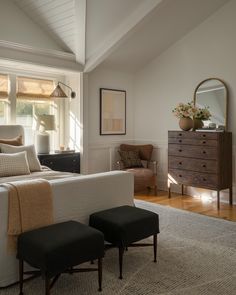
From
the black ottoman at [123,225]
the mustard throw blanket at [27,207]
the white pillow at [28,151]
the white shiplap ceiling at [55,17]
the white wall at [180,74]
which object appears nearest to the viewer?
the mustard throw blanket at [27,207]

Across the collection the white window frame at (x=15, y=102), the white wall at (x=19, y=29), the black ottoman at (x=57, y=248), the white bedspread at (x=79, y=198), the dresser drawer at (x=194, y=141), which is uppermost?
the white wall at (x=19, y=29)

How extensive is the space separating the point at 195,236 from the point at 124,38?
9.66 ft

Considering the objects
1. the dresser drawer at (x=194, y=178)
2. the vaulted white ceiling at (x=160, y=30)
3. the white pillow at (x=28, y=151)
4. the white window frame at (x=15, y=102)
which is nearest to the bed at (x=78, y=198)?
the white pillow at (x=28, y=151)

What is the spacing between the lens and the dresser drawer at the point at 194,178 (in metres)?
4.65

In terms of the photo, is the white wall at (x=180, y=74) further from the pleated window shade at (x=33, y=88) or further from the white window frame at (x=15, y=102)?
the pleated window shade at (x=33, y=88)

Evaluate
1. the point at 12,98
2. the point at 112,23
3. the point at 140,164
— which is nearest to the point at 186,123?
the point at 140,164

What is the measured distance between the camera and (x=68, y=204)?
2742 mm

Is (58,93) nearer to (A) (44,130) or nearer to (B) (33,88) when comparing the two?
(B) (33,88)

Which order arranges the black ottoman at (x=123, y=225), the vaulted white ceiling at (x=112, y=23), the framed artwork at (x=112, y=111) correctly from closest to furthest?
the black ottoman at (x=123, y=225)
the vaulted white ceiling at (x=112, y=23)
the framed artwork at (x=112, y=111)

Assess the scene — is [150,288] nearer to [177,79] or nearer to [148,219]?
[148,219]

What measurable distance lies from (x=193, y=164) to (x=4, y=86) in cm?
318

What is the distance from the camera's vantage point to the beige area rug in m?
2.38

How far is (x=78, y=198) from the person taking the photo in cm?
282

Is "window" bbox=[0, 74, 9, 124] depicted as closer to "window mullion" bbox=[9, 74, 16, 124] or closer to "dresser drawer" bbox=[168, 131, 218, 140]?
"window mullion" bbox=[9, 74, 16, 124]
